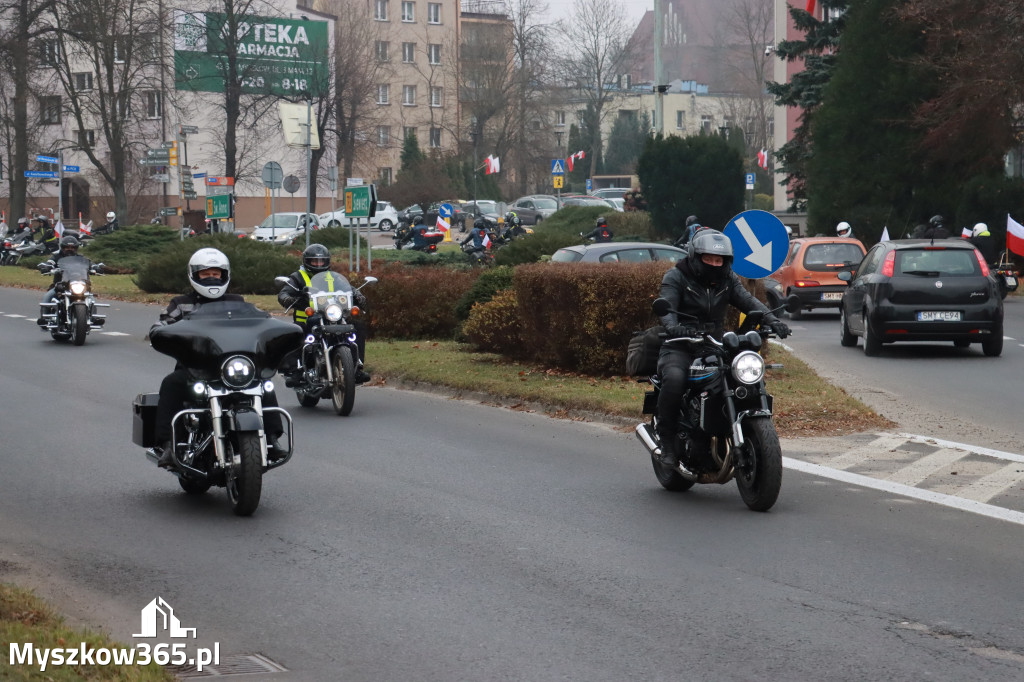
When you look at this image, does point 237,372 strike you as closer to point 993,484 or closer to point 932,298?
point 993,484

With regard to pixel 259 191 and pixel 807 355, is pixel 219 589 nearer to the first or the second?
pixel 807 355

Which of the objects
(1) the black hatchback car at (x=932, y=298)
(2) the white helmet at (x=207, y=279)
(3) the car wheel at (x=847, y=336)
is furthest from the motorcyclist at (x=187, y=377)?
(3) the car wheel at (x=847, y=336)

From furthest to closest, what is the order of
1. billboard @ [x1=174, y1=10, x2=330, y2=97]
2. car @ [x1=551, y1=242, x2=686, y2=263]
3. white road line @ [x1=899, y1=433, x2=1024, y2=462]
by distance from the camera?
billboard @ [x1=174, y1=10, x2=330, y2=97] → car @ [x1=551, y1=242, x2=686, y2=263] → white road line @ [x1=899, y1=433, x2=1024, y2=462]

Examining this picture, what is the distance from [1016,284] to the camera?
32.2 m

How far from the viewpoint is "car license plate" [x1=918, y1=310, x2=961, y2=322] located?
1981cm

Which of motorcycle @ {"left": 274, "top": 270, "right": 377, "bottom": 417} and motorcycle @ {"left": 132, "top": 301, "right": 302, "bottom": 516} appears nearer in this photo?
motorcycle @ {"left": 132, "top": 301, "right": 302, "bottom": 516}

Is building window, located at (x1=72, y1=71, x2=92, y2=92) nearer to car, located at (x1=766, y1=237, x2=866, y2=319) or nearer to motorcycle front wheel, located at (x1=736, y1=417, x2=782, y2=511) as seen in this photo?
car, located at (x1=766, y1=237, x2=866, y2=319)

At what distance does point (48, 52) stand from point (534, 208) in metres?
29.6

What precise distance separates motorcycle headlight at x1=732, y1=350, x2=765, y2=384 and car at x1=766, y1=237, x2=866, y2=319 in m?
19.3

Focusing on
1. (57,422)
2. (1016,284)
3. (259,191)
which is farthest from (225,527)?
(259,191)

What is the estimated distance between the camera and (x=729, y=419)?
901 cm

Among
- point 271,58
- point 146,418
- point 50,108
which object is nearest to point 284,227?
point 50,108

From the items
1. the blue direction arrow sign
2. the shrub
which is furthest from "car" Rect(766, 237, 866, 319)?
the blue direction arrow sign

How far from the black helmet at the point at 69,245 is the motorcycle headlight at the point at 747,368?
54.9ft
